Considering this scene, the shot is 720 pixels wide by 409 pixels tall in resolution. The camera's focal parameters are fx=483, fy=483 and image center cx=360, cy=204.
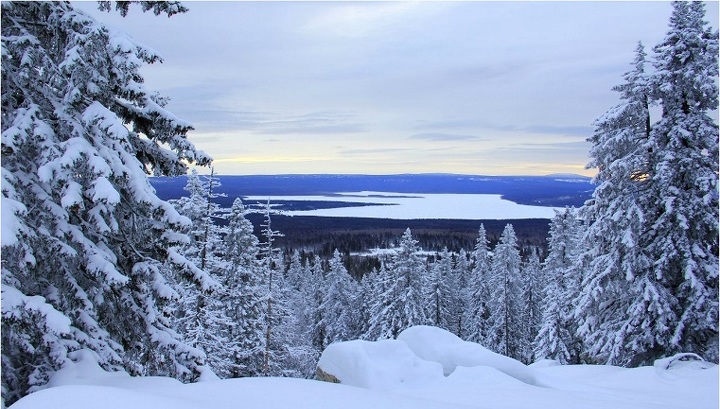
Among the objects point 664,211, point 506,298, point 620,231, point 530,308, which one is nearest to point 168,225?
point 620,231

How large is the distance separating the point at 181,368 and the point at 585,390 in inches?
281

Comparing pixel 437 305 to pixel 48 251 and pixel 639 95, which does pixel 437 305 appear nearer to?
pixel 639 95

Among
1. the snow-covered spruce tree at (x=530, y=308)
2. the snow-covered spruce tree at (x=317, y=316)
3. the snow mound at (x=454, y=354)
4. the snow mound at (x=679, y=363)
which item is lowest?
the snow-covered spruce tree at (x=317, y=316)

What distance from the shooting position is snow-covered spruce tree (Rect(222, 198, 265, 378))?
25516 mm

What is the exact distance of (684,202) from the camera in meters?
13.1

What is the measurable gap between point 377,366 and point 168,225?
492 cm

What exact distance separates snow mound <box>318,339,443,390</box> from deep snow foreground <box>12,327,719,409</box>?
0.07 feet

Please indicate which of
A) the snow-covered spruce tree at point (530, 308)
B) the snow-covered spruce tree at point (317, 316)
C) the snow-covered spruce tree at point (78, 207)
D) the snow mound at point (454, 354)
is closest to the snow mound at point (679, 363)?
the snow mound at point (454, 354)

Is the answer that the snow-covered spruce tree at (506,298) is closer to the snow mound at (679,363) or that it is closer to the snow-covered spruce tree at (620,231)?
the snow-covered spruce tree at (620,231)

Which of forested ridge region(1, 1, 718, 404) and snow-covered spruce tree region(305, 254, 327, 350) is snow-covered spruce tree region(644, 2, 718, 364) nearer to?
forested ridge region(1, 1, 718, 404)

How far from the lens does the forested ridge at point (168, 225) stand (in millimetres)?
6414

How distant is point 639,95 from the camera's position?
1385 cm

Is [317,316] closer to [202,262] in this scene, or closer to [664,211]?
[202,262]

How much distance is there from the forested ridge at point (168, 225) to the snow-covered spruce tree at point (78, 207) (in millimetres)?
25
